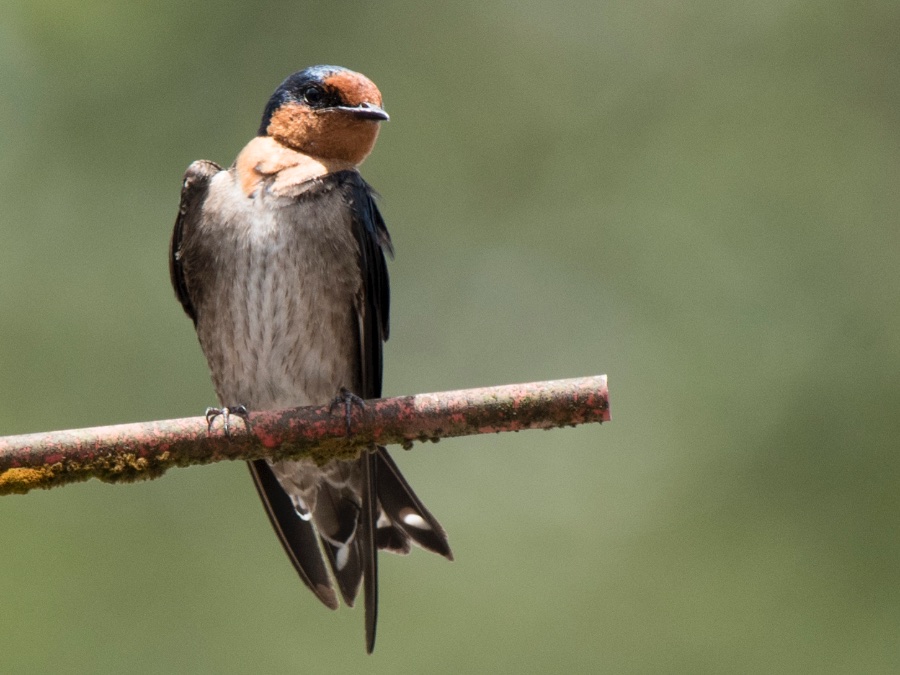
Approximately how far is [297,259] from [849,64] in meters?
7.77

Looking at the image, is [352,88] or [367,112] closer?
[367,112]

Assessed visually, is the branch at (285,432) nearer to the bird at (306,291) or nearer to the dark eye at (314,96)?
the bird at (306,291)

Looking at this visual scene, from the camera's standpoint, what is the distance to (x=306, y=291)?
4.62 meters

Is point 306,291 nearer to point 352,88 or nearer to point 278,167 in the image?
point 278,167

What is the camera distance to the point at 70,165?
9133 millimetres

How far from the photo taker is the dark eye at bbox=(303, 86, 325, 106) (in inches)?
195

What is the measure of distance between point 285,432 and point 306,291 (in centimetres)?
178

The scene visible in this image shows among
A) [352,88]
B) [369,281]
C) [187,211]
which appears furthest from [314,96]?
[369,281]

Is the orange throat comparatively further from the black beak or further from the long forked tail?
the long forked tail

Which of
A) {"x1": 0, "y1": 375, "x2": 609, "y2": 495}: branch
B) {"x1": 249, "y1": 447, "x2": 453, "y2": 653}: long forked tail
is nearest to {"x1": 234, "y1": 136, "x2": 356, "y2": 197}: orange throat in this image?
{"x1": 249, "y1": 447, "x2": 453, "y2": 653}: long forked tail

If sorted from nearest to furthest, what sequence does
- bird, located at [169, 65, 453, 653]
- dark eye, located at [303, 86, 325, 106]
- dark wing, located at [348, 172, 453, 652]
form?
dark wing, located at [348, 172, 453, 652] → bird, located at [169, 65, 453, 653] → dark eye, located at [303, 86, 325, 106]

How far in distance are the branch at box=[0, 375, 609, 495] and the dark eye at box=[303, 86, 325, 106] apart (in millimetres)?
2300

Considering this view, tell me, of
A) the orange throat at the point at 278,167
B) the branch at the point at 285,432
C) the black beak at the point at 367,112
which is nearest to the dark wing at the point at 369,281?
the orange throat at the point at 278,167

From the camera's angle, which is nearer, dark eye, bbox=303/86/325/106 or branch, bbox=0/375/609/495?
branch, bbox=0/375/609/495
